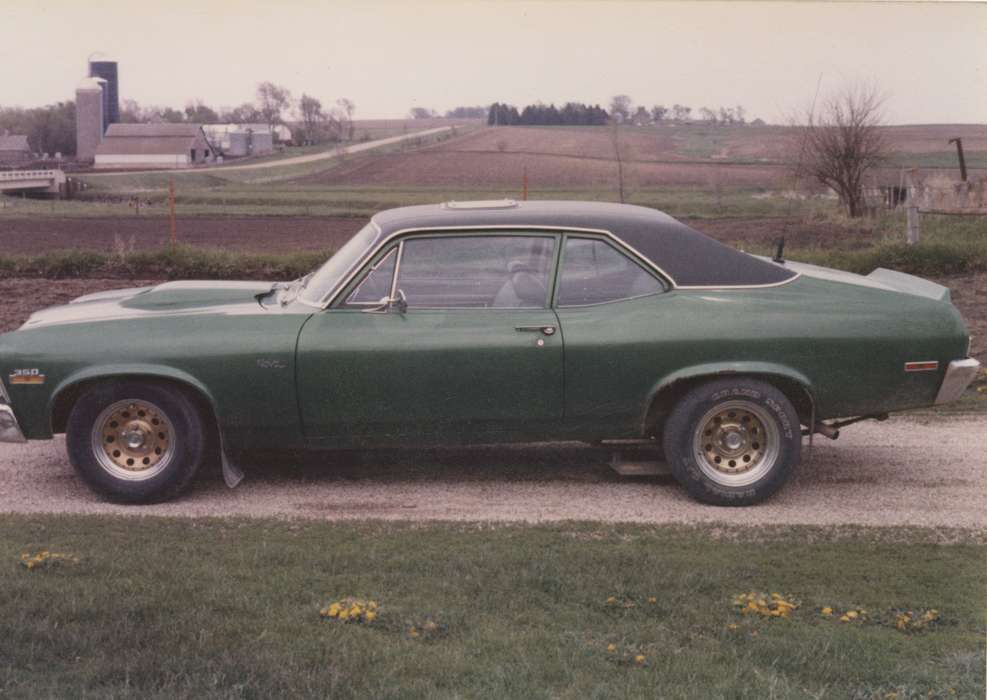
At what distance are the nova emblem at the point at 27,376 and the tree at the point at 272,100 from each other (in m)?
9.76

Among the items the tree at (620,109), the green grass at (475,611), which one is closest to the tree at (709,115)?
the tree at (620,109)

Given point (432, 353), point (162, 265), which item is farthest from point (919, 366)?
point (162, 265)

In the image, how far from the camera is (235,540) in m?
5.89

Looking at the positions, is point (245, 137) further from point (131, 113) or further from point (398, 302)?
point (398, 302)

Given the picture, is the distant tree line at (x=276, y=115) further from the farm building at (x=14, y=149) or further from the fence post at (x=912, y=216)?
the fence post at (x=912, y=216)

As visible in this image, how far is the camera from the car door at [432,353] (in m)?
6.71

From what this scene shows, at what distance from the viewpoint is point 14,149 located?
1759cm

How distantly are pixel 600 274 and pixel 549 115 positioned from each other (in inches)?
534

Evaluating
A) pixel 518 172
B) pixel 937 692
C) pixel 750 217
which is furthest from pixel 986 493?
pixel 518 172

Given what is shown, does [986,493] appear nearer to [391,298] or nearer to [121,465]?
[391,298]

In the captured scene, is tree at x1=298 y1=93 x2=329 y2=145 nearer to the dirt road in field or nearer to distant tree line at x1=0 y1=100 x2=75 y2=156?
distant tree line at x1=0 y1=100 x2=75 y2=156

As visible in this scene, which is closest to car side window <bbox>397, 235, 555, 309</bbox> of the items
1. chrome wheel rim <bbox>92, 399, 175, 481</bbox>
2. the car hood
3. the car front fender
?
the car hood

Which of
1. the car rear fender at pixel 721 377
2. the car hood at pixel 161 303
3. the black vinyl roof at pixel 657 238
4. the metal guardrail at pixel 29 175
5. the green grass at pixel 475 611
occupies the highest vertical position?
the metal guardrail at pixel 29 175

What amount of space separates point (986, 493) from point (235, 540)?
13.7 feet
